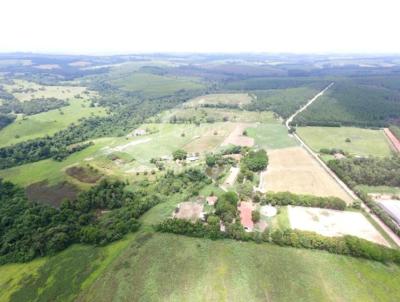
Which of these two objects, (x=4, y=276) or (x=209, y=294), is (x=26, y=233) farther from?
(x=209, y=294)

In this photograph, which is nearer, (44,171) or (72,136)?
(44,171)

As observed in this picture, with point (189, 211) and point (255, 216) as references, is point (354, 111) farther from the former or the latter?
point (189, 211)

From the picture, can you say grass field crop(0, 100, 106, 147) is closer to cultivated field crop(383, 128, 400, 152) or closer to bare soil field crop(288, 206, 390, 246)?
bare soil field crop(288, 206, 390, 246)

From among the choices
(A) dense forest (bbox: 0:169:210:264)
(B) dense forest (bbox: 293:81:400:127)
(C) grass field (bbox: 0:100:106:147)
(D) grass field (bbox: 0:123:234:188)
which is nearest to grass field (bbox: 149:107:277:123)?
(D) grass field (bbox: 0:123:234:188)

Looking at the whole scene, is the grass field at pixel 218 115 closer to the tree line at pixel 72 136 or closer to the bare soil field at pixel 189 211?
the tree line at pixel 72 136

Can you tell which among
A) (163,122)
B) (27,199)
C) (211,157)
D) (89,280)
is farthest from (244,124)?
(89,280)

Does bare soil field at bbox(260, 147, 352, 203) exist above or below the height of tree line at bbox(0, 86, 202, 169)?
above

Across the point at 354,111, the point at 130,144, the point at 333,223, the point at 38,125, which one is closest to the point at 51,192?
the point at 130,144
